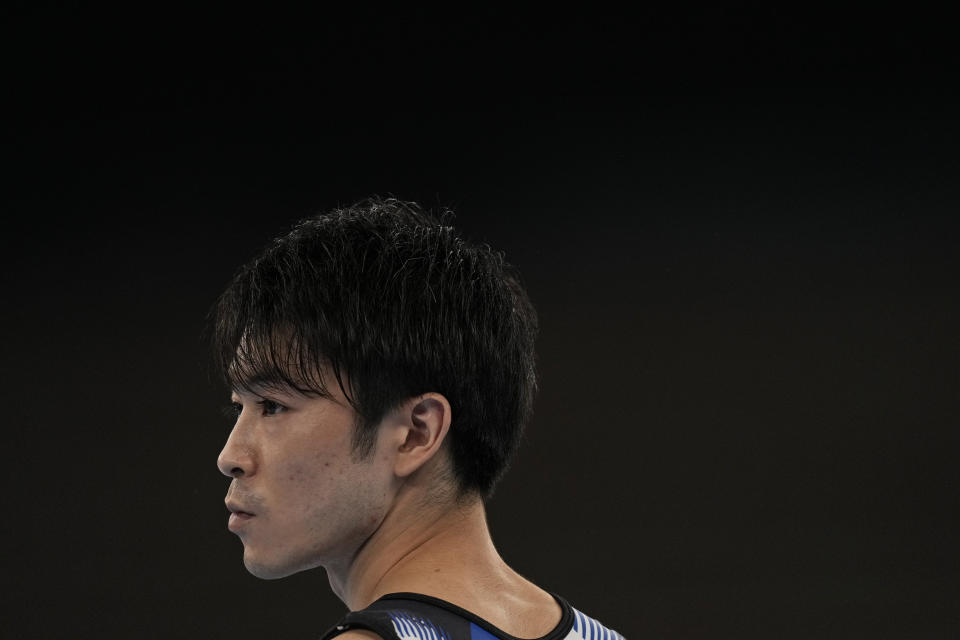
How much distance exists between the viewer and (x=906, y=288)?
3102mm

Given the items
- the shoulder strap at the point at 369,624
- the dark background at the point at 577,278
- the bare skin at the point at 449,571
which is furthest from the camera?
the dark background at the point at 577,278

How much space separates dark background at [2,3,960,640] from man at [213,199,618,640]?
209 cm

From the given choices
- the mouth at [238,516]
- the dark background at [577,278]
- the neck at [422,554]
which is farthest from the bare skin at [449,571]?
the dark background at [577,278]

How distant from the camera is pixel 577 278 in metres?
3.15

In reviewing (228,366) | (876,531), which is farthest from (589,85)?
(228,366)

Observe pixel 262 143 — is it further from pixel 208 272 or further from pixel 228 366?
pixel 228 366

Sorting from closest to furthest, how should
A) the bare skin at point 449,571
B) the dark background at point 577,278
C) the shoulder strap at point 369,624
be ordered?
1. the shoulder strap at point 369,624
2. the bare skin at point 449,571
3. the dark background at point 577,278

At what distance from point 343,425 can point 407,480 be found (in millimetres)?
83

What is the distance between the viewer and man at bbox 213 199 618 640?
957 millimetres

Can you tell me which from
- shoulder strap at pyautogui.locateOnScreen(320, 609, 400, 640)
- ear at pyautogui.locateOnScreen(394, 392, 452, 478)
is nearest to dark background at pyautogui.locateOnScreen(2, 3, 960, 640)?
ear at pyautogui.locateOnScreen(394, 392, 452, 478)

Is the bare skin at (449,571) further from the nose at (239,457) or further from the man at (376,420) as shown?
the nose at (239,457)

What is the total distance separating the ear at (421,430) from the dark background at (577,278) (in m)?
2.16

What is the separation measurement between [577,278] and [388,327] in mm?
2201

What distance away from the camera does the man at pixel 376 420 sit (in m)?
0.96
